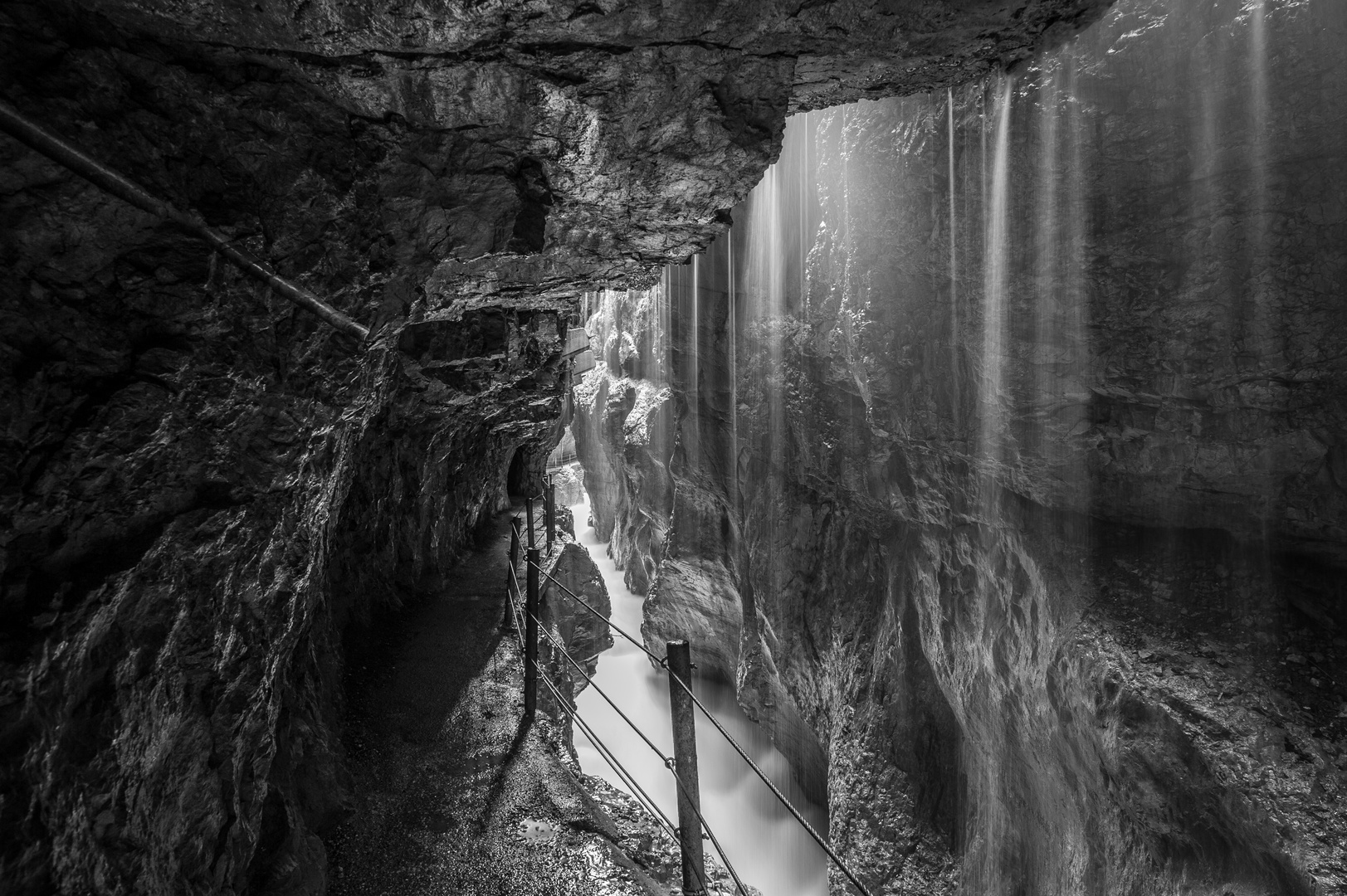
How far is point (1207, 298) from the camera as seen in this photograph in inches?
201

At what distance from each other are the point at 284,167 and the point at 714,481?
12466 mm

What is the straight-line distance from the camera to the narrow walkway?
4.91 metres

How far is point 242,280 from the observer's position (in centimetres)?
371

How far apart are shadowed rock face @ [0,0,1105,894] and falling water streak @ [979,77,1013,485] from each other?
0.68 m

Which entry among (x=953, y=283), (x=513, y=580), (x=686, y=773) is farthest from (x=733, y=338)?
(x=686, y=773)

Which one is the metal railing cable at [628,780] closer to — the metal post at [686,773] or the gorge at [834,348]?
the metal post at [686,773]

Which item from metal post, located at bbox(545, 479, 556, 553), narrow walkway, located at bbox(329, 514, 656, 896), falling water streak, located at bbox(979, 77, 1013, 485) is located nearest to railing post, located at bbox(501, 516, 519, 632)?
narrow walkway, located at bbox(329, 514, 656, 896)

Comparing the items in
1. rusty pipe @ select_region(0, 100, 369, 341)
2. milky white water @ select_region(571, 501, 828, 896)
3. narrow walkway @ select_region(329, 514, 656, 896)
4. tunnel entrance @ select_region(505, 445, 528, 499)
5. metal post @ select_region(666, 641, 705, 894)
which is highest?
rusty pipe @ select_region(0, 100, 369, 341)

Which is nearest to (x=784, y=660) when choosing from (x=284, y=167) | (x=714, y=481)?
(x=714, y=481)

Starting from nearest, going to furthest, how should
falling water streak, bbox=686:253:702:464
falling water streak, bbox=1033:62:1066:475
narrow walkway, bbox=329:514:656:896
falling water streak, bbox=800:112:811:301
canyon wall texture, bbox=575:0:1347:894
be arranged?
canyon wall texture, bbox=575:0:1347:894, narrow walkway, bbox=329:514:656:896, falling water streak, bbox=1033:62:1066:475, falling water streak, bbox=800:112:811:301, falling water streak, bbox=686:253:702:464

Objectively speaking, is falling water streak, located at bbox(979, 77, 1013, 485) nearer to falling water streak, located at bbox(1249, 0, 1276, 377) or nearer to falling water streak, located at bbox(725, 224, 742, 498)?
falling water streak, located at bbox(1249, 0, 1276, 377)

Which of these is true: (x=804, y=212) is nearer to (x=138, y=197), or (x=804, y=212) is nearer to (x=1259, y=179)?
(x=1259, y=179)

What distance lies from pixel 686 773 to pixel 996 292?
5508 millimetres

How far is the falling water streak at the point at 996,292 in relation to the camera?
243 inches
